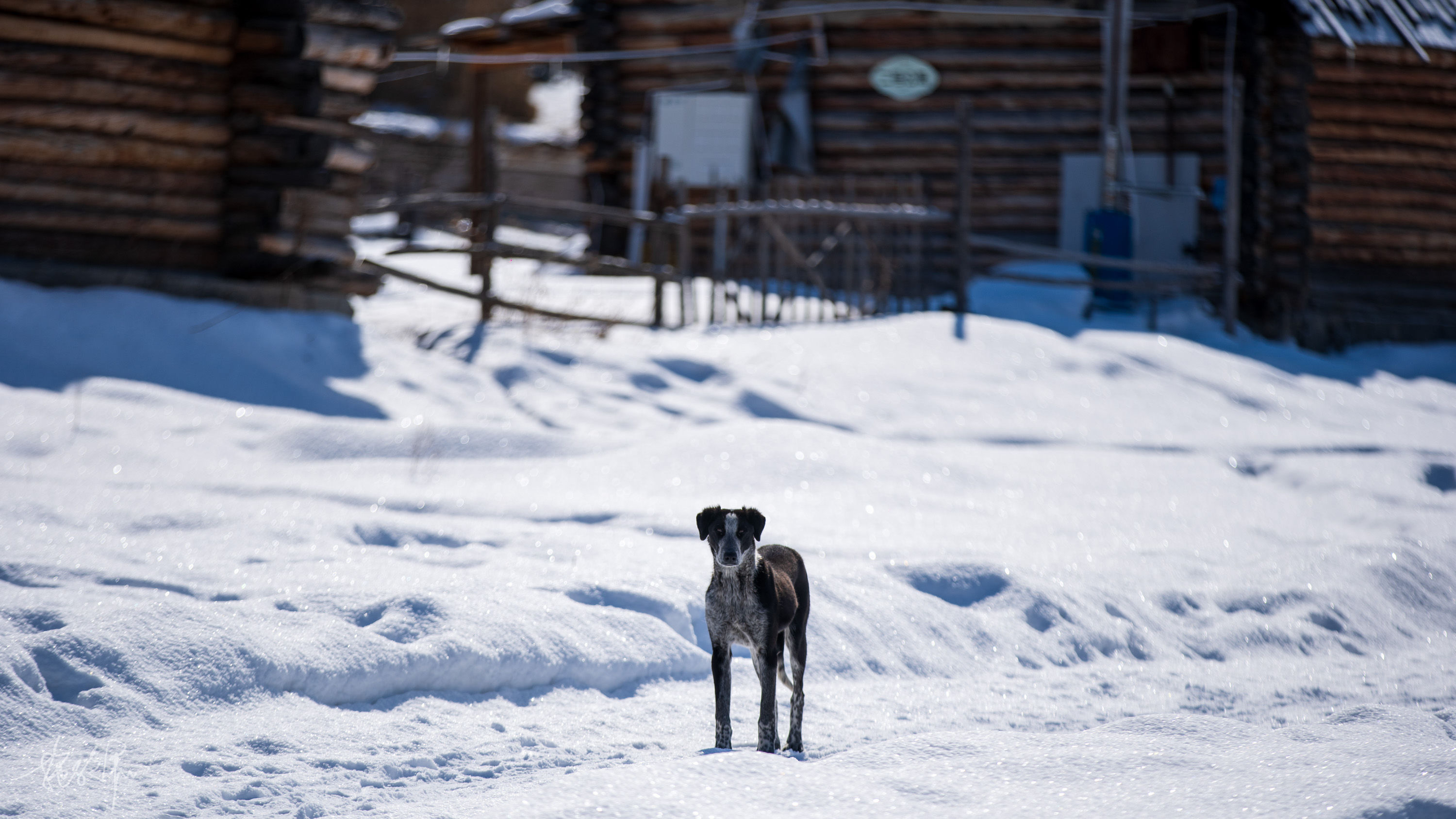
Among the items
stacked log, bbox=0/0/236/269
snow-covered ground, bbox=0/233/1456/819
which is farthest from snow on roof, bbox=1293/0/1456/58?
stacked log, bbox=0/0/236/269

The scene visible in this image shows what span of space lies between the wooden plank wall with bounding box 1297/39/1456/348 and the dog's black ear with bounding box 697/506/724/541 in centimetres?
1393

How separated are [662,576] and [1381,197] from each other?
46.4 feet

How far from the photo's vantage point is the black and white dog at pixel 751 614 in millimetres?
3459

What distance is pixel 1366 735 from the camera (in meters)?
3.98

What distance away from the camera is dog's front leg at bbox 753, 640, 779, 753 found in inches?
139

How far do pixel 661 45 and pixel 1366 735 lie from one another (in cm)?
1495

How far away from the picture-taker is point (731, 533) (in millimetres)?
3404

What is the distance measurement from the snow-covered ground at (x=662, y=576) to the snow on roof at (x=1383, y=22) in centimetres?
618

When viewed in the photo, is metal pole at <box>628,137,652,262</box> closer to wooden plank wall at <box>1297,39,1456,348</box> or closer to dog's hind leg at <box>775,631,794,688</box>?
wooden plank wall at <box>1297,39,1456,348</box>

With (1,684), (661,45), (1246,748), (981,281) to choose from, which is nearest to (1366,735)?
(1246,748)

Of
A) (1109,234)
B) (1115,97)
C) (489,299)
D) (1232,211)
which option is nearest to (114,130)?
(489,299)

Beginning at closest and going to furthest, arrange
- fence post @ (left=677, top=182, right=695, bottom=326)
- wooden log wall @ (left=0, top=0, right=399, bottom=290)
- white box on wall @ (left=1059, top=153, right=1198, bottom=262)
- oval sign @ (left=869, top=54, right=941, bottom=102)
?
wooden log wall @ (left=0, top=0, right=399, bottom=290) < fence post @ (left=677, top=182, right=695, bottom=326) < white box on wall @ (left=1059, top=153, right=1198, bottom=262) < oval sign @ (left=869, top=54, right=941, bottom=102)

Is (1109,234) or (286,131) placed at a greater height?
(286,131)

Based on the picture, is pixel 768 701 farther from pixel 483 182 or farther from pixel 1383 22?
pixel 483 182
